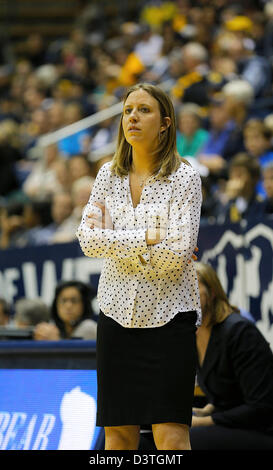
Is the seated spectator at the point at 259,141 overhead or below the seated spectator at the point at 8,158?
below

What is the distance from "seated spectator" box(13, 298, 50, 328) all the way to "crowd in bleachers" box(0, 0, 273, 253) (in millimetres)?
1296

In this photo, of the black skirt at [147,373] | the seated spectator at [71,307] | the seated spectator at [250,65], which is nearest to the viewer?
the black skirt at [147,373]

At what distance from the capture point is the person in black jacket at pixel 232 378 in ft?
12.3

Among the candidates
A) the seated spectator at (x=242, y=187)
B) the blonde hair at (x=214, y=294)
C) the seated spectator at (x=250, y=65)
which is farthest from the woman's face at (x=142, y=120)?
the seated spectator at (x=250, y=65)

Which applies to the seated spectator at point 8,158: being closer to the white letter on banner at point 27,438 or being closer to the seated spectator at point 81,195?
the seated spectator at point 81,195

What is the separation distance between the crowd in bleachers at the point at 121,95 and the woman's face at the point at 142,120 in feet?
9.08

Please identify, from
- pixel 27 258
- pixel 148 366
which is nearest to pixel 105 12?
pixel 27 258

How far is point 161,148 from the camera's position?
281cm

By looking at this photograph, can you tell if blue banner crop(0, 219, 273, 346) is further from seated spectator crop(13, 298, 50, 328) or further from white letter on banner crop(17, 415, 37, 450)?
white letter on banner crop(17, 415, 37, 450)

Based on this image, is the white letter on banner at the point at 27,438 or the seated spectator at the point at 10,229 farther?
the seated spectator at the point at 10,229

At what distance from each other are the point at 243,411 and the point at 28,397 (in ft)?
3.37

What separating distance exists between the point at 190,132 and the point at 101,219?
5272 mm

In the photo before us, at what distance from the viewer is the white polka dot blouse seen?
8.52ft

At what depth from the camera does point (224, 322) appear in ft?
12.8
